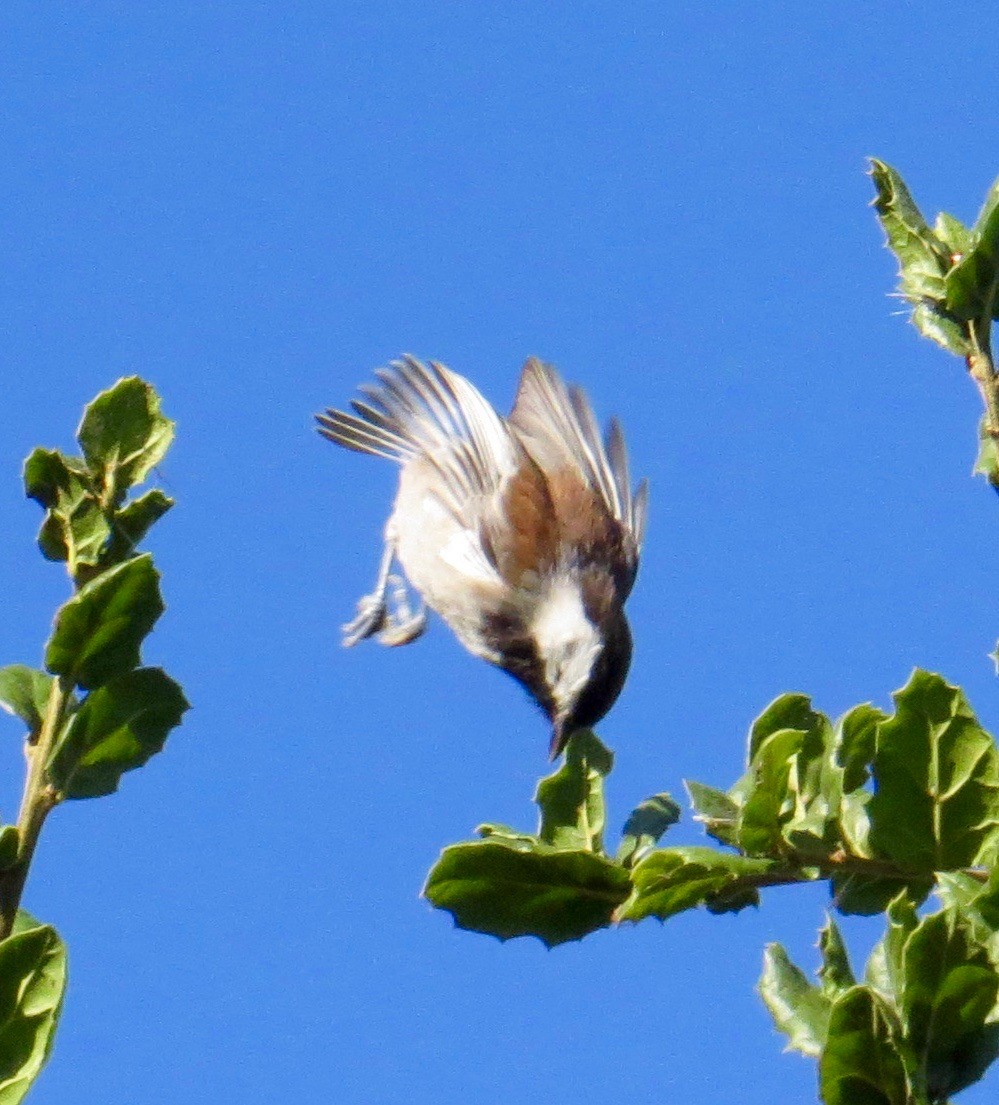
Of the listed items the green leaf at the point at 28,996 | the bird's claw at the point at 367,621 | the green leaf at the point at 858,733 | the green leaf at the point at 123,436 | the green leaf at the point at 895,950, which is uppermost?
the bird's claw at the point at 367,621

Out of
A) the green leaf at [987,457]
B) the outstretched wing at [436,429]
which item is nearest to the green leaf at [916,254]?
the green leaf at [987,457]

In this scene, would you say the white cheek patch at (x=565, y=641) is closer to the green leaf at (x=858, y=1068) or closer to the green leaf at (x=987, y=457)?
the green leaf at (x=987, y=457)

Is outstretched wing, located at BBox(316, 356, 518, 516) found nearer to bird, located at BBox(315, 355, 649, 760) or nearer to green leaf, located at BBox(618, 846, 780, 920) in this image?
bird, located at BBox(315, 355, 649, 760)

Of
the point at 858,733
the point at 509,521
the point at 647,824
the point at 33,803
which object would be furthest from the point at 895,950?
the point at 509,521

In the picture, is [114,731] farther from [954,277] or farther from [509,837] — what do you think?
[954,277]

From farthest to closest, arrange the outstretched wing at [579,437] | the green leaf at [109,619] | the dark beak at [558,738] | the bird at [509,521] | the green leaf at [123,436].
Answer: the outstretched wing at [579,437] < the bird at [509,521] < the dark beak at [558,738] < the green leaf at [123,436] < the green leaf at [109,619]

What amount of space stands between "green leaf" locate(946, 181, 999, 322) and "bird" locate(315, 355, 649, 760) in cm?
445

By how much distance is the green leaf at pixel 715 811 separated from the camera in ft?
4.97

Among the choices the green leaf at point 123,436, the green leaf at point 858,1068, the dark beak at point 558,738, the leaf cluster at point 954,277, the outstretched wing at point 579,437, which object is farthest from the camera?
the outstretched wing at point 579,437

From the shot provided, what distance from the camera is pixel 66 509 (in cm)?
135

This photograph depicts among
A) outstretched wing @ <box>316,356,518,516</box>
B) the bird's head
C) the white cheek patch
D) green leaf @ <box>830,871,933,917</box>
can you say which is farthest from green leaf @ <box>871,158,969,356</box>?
outstretched wing @ <box>316,356,518,516</box>

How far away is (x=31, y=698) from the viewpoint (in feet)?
4.43

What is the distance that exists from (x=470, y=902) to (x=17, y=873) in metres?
0.41

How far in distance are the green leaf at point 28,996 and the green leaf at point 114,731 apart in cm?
20
